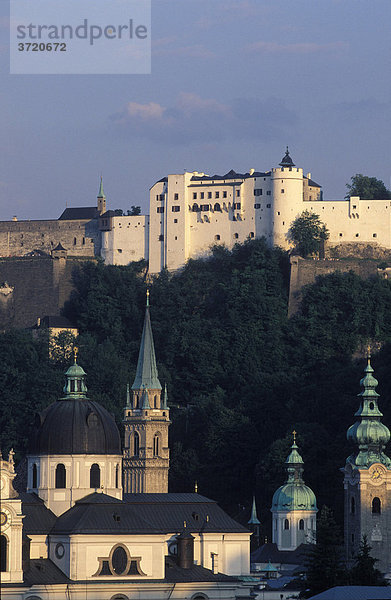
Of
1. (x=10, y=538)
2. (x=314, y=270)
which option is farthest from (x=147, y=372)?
(x=10, y=538)

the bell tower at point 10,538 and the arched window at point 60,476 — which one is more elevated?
the arched window at point 60,476

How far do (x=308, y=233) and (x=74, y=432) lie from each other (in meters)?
51.5

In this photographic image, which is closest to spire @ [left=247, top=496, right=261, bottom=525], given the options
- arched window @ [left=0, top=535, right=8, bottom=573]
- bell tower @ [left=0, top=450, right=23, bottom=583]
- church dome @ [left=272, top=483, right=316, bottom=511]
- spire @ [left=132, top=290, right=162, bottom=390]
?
church dome @ [left=272, top=483, right=316, bottom=511]

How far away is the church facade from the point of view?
77.6 meters

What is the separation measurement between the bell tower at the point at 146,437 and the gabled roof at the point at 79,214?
3241 centimetres

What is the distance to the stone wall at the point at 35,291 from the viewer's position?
137 metres

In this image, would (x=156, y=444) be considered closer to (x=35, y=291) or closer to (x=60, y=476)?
(x=60, y=476)

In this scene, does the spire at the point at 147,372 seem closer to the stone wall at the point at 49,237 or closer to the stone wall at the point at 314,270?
the stone wall at the point at 314,270

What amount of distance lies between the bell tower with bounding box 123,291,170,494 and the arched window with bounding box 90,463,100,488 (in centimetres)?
2011

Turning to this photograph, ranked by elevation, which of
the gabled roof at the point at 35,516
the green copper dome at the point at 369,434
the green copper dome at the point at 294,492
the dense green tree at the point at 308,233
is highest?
the dense green tree at the point at 308,233

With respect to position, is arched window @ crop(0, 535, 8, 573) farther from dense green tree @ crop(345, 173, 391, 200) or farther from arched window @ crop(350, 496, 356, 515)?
dense green tree @ crop(345, 173, 391, 200)

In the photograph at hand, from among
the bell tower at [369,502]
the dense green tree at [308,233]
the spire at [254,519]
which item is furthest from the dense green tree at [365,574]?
the dense green tree at [308,233]

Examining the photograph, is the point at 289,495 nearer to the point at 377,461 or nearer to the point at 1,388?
the point at 377,461

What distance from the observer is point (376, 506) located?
A: 319 ft
